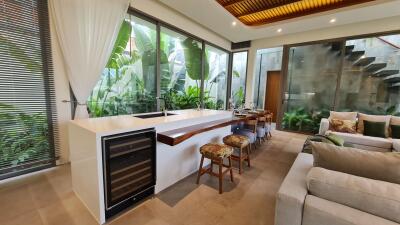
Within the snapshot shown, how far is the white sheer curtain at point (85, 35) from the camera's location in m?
2.50

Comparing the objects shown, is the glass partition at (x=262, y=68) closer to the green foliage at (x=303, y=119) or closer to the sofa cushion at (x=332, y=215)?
the green foliage at (x=303, y=119)

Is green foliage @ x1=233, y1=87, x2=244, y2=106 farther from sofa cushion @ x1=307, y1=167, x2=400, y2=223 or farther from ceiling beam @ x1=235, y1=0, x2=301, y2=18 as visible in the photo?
sofa cushion @ x1=307, y1=167, x2=400, y2=223

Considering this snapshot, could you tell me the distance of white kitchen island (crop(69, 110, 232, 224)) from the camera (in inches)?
63.2

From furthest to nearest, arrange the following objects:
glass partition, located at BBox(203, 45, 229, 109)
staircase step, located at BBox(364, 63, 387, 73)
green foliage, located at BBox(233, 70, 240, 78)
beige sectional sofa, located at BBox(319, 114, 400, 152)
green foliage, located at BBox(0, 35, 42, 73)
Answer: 1. green foliage, located at BBox(233, 70, 240, 78)
2. glass partition, located at BBox(203, 45, 229, 109)
3. staircase step, located at BBox(364, 63, 387, 73)
4. beige sectional sofa, located at BBox(319, 114, 400, 152)
5. green foliage, located at BBox(0, 35, 42, 73)

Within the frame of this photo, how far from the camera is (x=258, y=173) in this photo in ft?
9.36

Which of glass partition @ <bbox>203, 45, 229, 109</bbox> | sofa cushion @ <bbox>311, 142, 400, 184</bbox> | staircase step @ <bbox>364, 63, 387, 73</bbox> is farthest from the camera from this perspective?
glass partition @ <bbox>203, 45, 229, 109</bbox>

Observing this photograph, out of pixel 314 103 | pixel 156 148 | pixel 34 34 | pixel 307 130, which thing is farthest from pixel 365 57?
pixel 34 34

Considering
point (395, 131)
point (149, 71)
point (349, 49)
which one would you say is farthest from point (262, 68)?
point (149, 71)

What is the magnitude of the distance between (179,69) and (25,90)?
311 cm

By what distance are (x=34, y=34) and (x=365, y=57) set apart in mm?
6984

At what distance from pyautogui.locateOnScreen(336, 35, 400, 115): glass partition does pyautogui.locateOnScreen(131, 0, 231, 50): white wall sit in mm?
3798

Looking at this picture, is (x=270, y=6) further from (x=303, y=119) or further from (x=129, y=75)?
(x=129, y=75)

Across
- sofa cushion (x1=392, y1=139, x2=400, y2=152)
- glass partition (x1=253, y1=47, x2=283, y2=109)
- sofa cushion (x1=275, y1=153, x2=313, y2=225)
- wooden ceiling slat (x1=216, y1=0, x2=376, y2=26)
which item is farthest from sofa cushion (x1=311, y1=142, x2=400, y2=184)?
glass partition (x1=253, y1=47, x2=283, y2=109)

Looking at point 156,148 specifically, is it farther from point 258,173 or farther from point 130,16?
point 130,16
